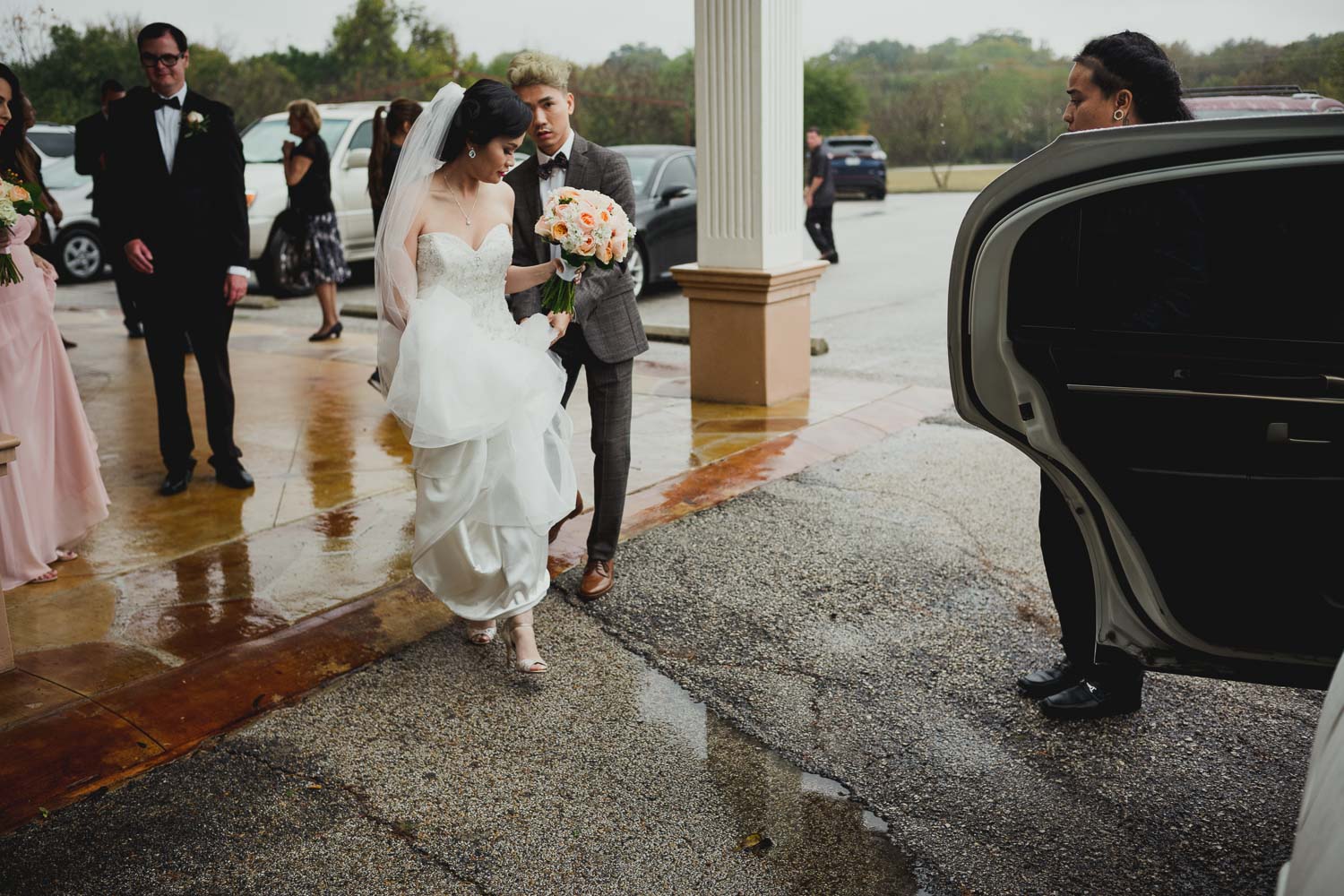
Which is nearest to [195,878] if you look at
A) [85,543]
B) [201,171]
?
[85,543]

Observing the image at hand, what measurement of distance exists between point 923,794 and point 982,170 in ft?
72.9

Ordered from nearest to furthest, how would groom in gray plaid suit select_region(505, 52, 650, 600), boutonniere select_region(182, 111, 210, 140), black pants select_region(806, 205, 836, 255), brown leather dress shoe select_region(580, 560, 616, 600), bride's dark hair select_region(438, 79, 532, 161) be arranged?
bride's dark hair select_region(438, 79, 532, 161), groom in gray plaid suit select_region(505, 52, 650, 600), brown leather dress shoe select_region(580, 560, 616, 600), boutonniere select_region(182, 111, 210, 140), black pants select_region(806, 205, 836, 255)

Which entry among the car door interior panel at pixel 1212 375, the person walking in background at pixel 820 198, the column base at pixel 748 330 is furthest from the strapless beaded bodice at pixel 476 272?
the person walking in background at pixel 820 198

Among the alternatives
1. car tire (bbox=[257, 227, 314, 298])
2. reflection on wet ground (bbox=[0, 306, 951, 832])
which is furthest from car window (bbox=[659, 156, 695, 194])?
reflection on wet ground (bbox=[0, 306, 951, 832])

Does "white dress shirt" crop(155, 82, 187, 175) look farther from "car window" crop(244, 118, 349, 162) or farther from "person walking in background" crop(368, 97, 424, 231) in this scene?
"car window" crop(244, 118, 349, 162)

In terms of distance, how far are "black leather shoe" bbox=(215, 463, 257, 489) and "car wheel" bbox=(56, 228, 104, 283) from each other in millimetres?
10100

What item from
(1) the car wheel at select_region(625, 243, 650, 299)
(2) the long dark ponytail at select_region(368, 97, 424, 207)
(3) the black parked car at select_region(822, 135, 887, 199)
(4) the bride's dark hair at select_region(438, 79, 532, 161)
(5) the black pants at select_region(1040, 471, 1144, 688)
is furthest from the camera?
(3) the black parked car at select_region(822, 135, 887, 199)

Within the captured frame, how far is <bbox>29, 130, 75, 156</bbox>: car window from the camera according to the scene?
1436cm

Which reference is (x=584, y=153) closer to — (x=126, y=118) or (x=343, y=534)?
(x=343, y=534)

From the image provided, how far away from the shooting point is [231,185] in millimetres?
5734

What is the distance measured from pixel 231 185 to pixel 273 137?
8.56 meters

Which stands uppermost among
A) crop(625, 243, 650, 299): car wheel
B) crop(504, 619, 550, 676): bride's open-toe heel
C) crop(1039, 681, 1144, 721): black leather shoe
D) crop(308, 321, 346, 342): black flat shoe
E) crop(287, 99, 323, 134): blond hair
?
crop(287, 99, 323, 134): blond hair

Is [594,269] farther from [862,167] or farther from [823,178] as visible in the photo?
[862,167]

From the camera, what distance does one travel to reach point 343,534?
5.19 metres
